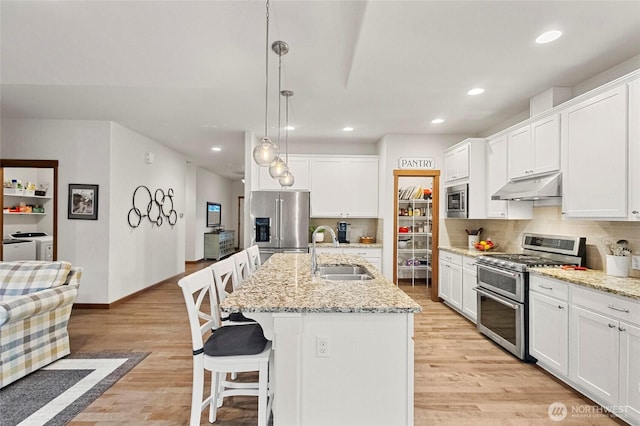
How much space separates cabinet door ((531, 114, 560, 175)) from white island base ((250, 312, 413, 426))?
7.74ft

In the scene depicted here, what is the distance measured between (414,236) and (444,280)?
1.63m

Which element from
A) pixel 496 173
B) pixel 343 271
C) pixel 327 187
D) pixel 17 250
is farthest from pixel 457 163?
pixel 17 250

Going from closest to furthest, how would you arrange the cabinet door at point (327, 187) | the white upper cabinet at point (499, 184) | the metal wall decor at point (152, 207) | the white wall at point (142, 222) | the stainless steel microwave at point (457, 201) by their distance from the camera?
the white upper cabinet at point (499, 184)
the stainless steel microwave at point (457, 201)
the white wall at point (142, 222)
the metal wall decor at point (152, 207)
the cabinet door at point (327, 187)

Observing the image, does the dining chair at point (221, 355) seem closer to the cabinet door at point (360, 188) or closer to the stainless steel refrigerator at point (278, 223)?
the stainless steel refrigerator at point (278, 223)

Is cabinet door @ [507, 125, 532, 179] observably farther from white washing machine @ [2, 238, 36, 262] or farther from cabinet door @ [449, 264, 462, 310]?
white washing machine @ [2, 238, 36, 262]

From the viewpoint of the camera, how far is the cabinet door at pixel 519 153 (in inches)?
131

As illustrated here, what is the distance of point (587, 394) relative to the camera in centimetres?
229

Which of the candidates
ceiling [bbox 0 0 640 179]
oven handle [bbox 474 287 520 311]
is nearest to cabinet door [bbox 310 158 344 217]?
ceiling [bbox 0 0 640 179]

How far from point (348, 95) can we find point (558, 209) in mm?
2537

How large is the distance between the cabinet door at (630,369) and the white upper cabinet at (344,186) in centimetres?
353

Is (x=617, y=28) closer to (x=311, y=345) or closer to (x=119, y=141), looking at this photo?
(x=311, y=345)

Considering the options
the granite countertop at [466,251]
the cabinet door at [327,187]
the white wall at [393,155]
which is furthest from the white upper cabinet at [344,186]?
the granite countertop at [466,251]

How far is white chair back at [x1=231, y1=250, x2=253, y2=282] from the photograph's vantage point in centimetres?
266

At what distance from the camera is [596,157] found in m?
2.50
